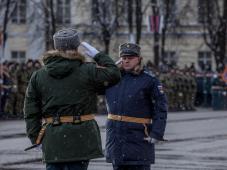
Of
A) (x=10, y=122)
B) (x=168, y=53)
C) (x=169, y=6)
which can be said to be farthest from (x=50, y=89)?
(x=168, y=53)

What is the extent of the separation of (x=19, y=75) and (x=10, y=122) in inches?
125

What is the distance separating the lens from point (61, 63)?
827 cm

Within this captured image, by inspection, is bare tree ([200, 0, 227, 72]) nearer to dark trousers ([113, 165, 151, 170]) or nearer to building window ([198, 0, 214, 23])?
building window ([198, 0, 214, 23])

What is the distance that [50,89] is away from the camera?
27.3 ft

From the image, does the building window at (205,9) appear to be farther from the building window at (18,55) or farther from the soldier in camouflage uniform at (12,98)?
the soldier in camouflage uniform at (12,98)

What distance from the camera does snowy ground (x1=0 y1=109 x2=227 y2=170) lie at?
1565 cm

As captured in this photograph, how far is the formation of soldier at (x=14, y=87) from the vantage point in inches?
1204

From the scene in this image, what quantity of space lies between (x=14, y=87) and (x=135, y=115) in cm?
2087

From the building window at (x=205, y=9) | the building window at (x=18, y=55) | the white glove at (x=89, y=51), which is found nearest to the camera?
the white glove at (x=89, y=51)

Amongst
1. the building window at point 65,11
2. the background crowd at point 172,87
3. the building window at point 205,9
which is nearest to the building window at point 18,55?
the building window at point 65,11

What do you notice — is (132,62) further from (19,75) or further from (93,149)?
(19,75)

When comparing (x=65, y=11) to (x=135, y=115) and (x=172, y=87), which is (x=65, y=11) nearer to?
(x=172, y=87)

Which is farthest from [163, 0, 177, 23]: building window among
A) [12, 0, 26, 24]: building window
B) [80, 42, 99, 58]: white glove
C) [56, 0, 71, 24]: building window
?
[80, 42, 99, 58]: white glove

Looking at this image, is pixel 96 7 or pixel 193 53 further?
pixel 193 53
